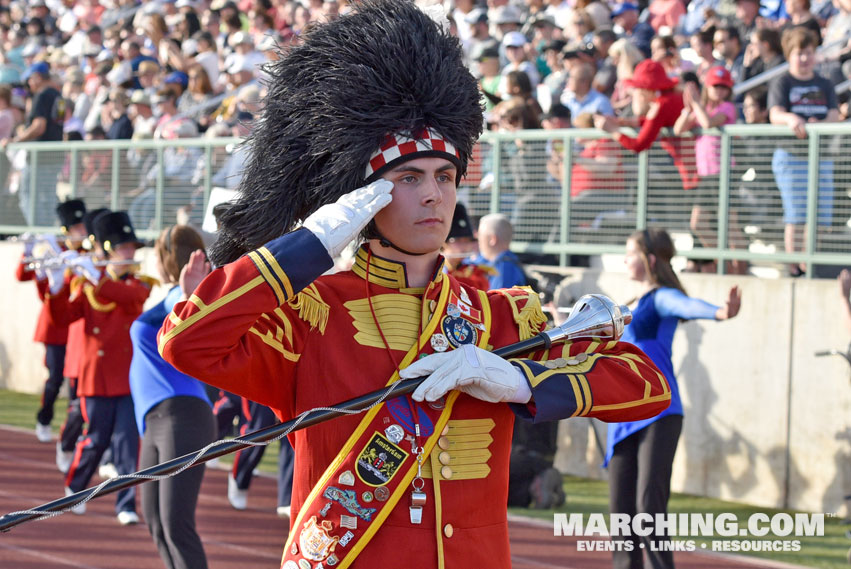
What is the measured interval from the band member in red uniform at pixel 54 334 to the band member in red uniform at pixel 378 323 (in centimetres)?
755

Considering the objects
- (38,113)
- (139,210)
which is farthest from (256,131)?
(38,113)

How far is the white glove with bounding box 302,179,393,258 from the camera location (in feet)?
9.30

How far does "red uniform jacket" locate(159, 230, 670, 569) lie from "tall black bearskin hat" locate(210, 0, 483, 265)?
0.77 ft

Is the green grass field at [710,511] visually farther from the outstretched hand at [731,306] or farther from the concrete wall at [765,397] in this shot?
the outstretched hand at [731,306]

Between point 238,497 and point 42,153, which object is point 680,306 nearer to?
point 238,497

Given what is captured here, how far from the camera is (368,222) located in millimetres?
2988

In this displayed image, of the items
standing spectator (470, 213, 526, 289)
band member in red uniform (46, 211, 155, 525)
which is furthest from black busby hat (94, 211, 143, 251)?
standing spectator (470, 213, 526, 289)

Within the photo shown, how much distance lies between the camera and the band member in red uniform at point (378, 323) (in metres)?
2.85

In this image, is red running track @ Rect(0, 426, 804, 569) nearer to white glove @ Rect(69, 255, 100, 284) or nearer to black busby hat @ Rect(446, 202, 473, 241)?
white glove @ Rect(69, 255, 100, 284)

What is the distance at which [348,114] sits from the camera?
9.99 ft

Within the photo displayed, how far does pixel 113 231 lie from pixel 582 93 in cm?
399

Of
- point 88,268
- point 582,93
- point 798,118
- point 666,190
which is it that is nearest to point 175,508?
point 88,268

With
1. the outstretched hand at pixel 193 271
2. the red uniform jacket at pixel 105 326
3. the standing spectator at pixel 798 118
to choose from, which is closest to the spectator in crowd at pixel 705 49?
the standing spectator at pixel 798 118

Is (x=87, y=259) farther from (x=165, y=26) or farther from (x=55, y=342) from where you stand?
(x=165, y=26)
